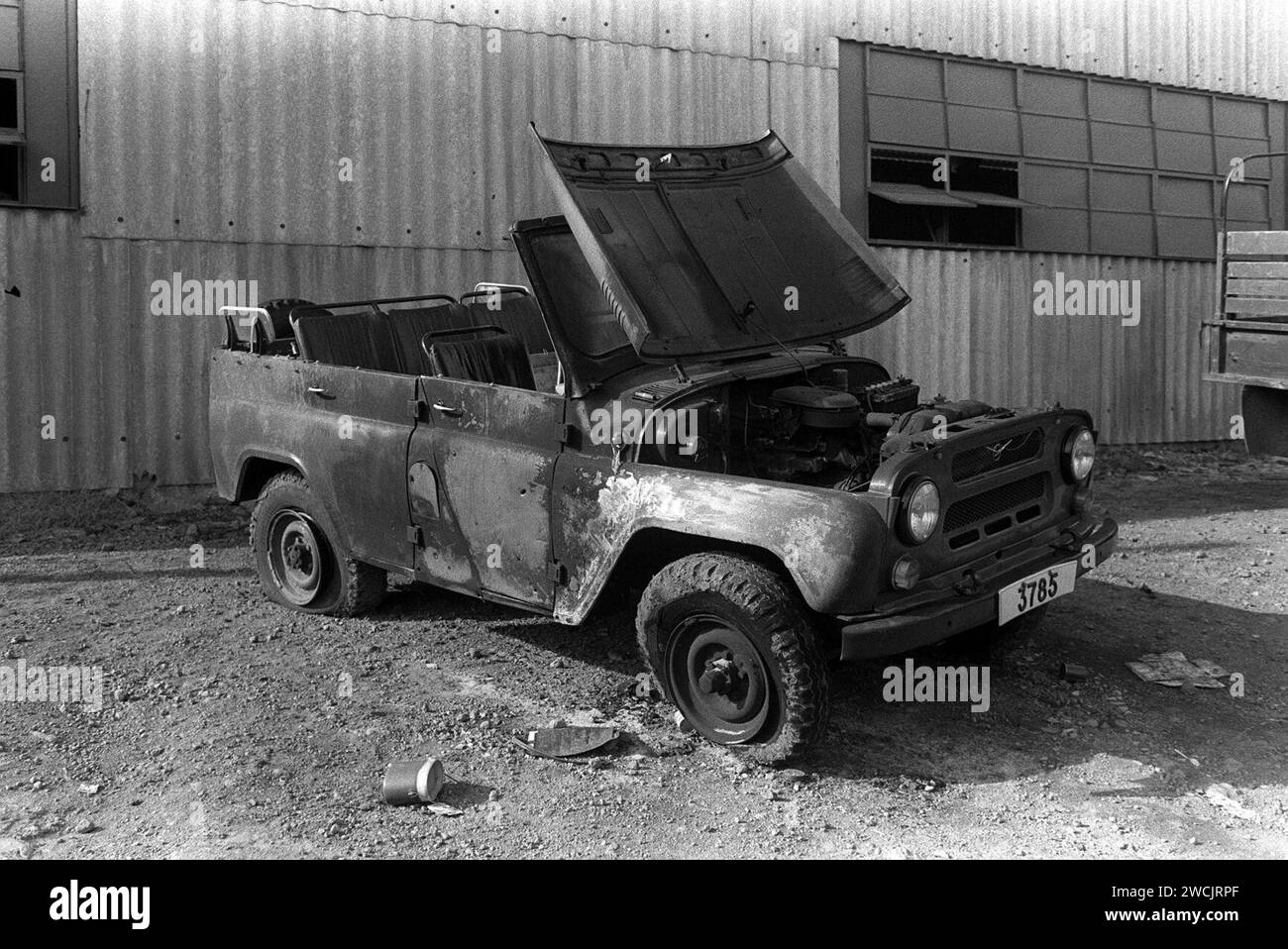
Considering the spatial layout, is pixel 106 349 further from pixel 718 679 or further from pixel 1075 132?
pixel 1075 132

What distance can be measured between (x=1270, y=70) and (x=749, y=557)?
11.2 m

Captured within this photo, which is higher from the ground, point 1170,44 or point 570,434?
point 1170,44

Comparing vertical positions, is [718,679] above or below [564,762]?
above

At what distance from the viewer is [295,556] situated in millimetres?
6176

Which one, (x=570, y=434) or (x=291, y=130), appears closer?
(x=570, y=434)

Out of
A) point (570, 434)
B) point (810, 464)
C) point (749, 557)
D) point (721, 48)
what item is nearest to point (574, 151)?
point (570, 434)

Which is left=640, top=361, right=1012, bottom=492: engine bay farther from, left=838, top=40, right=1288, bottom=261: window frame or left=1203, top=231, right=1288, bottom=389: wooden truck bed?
left=838, top=40, right=1288, bottom=261: window frame

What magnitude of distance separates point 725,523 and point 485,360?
1.85m

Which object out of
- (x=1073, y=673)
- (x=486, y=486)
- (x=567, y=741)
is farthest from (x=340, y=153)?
(x=1073, y=673)

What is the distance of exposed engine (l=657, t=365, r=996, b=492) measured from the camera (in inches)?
184

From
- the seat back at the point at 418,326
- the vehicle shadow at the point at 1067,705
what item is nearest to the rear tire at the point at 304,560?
the vehicle shadow at the point at 1067,705

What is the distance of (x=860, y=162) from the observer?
1062 cm

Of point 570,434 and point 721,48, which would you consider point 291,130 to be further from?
point 570,434

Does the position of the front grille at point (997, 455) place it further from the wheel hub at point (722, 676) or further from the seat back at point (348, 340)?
the seat back at point (348, 340)
